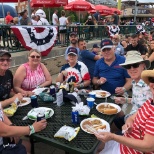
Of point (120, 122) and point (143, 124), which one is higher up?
point (143, 124)

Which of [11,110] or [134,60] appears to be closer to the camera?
[11,110]

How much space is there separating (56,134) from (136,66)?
1349 millimetres

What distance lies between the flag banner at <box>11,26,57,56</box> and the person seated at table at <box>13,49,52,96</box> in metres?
1.85

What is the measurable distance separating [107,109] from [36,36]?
3700 millimetres

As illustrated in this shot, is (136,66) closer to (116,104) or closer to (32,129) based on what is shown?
(116,104)

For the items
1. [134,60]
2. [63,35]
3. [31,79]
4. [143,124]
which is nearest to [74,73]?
[31,79]

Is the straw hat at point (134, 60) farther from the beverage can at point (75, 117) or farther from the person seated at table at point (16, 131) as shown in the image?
the person seated at table at point (16, 131)

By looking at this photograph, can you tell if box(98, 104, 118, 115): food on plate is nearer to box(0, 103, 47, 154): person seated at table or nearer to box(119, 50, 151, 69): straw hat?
box(119, 50, 151, 69): straw hat

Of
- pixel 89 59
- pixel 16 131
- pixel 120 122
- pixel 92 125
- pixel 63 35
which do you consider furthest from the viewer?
pixel 63 35

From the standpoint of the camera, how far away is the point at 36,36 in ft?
16.8

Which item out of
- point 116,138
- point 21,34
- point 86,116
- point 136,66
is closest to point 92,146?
point 116,138

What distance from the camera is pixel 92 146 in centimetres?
157

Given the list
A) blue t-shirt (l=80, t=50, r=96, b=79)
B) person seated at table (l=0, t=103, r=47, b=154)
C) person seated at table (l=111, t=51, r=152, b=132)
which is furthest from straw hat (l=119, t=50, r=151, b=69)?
blue t-shirt (l=80, t=50, r=96, b=79)

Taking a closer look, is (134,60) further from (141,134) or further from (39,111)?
(39,111)
